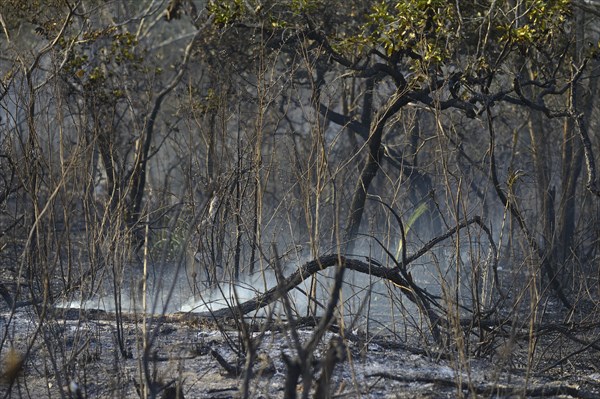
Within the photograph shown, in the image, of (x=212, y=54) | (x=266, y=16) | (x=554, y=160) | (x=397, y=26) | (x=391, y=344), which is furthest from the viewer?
(x=554, y=160)

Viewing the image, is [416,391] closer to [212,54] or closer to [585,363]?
[585,363]

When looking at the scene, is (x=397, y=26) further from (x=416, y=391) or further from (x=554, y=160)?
(x=554, y=160)

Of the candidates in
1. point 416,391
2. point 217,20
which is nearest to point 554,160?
point 217,20

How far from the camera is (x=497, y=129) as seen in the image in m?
11.8

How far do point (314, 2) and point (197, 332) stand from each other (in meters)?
3.75

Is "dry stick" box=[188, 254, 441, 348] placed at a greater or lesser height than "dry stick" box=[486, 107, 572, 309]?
lesser

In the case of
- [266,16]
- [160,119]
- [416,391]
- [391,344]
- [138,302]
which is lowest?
[416,391]

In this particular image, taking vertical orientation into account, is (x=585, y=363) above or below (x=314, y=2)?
below

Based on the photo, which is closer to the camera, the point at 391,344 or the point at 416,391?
the point at 416,391

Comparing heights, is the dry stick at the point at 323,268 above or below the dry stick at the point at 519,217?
below

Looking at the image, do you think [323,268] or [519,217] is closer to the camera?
[323,268]

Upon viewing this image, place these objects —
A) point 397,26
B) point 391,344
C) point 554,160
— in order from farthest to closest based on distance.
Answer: point 554,160 → point 397,26 → point 391,344

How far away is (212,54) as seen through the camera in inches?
350

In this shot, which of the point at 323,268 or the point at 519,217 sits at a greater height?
the point at 519,217
